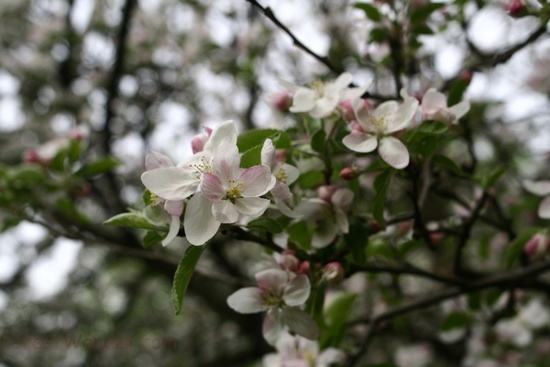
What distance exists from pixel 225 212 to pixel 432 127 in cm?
38

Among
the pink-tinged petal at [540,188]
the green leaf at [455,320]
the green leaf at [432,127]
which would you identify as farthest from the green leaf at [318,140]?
the green leaf at [455,320]

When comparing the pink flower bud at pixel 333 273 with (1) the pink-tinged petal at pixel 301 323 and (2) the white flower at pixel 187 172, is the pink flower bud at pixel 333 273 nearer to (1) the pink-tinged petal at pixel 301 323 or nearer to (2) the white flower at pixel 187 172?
(1) the pink-tinged petal at pixel 301 323

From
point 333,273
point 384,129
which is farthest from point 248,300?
point 384,129

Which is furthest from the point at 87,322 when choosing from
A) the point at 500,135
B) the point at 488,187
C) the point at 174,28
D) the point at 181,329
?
the point at 488,187

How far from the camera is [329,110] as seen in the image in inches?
36.9

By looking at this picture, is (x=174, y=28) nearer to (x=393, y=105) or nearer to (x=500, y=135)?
(x=500, y=135)

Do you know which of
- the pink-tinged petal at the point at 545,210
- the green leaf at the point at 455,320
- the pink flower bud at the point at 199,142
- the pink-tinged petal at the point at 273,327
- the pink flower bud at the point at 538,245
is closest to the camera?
the pink flower bud at the point at 199,142

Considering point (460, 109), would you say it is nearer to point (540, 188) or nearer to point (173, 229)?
point (540, 188)

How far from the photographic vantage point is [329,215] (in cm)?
98

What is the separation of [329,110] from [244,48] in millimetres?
2337

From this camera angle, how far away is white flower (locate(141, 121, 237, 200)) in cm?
76

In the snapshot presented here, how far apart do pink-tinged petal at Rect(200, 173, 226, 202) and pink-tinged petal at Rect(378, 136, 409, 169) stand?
0.93 ft

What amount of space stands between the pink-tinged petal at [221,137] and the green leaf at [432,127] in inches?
12.5

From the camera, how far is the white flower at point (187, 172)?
29.9 inches
